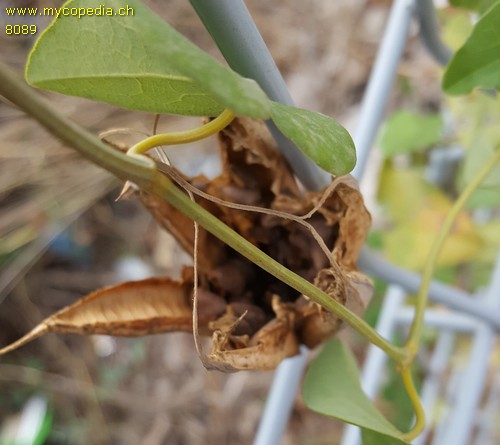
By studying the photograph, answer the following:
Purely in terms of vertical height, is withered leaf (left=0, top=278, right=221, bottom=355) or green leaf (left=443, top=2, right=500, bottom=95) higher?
A: green leaf (left=443, top=2, right=500, bottom=95)

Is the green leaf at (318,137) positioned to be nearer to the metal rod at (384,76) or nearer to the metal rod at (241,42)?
the metal rod at (241,42)

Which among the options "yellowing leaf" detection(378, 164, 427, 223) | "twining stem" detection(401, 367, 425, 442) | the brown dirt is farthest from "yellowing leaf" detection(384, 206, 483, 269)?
the brown dirt

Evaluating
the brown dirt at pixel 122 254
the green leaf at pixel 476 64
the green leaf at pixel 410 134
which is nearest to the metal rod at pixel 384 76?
the green leaf at pixel 476 64

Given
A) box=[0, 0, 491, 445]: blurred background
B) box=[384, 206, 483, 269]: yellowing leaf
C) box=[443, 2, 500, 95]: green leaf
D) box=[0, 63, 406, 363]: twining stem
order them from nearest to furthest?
box=[0, 63, 406, 363]: twining stem < box=[443, 2, 500, 95]: green leaf < box=[384, 206, 483, 269]: yellowing leaf < box=[0, 0, 491, 445]: blurred background

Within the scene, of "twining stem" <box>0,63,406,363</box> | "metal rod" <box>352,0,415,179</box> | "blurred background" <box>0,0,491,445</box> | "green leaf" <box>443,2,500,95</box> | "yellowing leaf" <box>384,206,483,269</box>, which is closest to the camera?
"twining stem" <box>0,63,406,363</box>

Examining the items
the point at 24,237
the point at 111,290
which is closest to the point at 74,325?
the point at 111,290

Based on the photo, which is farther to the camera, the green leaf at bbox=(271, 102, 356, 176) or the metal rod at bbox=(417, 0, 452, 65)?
the metal rod at bbox=(417, 0, 452, 65)

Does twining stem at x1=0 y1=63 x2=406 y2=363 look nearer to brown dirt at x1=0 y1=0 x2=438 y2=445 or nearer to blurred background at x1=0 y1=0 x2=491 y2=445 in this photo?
blurred background at x1=0 y1=0 x2=491 y2=445
